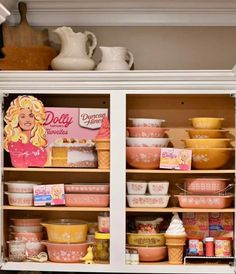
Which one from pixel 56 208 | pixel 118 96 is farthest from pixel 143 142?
pixel 56 208

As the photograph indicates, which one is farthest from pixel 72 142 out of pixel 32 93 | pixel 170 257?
pixel 170 257

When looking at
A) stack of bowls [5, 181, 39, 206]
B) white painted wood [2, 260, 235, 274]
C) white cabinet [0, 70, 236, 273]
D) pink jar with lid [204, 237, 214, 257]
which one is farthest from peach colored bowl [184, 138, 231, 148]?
stack of bowls [5, 181, 39, 206]

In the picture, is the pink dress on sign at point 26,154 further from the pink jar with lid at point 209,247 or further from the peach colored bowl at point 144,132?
the pink jar with lid at point 209,247

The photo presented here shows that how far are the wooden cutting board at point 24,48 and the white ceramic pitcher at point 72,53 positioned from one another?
0.08m

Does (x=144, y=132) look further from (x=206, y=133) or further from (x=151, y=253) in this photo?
(x=151, y=253)

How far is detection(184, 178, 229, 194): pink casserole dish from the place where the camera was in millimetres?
3043

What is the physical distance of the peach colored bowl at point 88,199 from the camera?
3055mm

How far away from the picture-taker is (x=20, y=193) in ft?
10.1

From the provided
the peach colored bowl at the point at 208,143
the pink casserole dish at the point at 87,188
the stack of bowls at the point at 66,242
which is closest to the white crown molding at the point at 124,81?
the peach colored bowl at the point at 208,143

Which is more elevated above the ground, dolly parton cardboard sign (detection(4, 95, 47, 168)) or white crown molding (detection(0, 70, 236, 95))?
white crown molding (detection(0, 70, 236, 95))

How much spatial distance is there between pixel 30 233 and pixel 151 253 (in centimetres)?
61

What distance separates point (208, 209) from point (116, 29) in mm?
1099

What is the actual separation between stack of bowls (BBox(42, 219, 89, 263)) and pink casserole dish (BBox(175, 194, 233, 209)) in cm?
51

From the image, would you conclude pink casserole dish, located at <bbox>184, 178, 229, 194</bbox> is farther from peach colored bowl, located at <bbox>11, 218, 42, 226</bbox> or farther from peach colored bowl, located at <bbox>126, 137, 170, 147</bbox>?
peach colored bowl, located at <bbox>11, 218, 42, 226</bbox>
